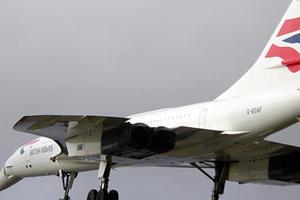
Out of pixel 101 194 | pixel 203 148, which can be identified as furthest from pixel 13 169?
pixel 203 148

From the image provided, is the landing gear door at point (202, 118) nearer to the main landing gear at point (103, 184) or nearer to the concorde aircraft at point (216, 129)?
the concorde aircraft at point (216, 129)

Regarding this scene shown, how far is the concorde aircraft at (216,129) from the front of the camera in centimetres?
2405

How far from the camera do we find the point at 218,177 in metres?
29.4

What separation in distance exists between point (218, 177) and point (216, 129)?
4.84 metres

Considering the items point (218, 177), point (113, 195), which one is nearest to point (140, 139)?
point (113, 195)

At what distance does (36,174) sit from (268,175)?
7.83 meters

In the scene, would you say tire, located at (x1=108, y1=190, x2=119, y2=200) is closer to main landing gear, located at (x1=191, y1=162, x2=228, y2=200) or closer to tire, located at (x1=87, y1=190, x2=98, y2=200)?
tire, located at (x1=87, y1=190, x2=98, y2=200)

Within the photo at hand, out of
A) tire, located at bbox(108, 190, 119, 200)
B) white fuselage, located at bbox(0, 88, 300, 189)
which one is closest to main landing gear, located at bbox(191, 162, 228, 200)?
A: white fuselage, located at bbox(0, 88, 300, 189)

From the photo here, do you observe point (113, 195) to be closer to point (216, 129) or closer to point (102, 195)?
point (102, 195)

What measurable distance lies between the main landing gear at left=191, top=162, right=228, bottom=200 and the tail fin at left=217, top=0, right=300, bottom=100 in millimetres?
4649

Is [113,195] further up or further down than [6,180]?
further up

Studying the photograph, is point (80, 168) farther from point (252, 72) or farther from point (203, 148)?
point (252, 72)

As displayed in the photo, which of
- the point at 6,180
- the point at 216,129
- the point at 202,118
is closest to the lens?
the point at 216,129

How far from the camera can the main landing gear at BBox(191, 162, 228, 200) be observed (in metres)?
29.1
